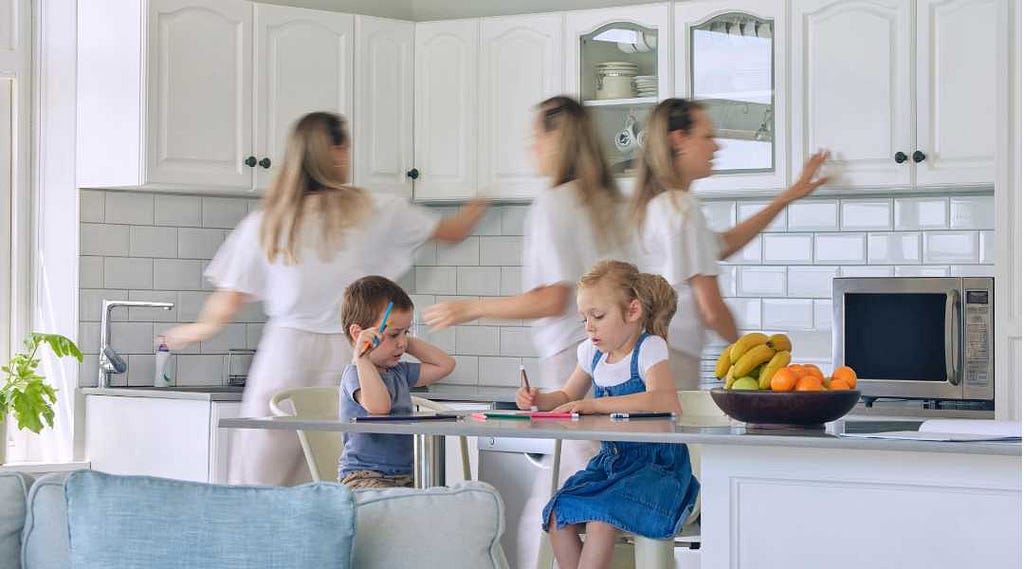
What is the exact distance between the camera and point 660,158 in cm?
389

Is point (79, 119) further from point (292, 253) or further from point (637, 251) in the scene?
point (637, 251)

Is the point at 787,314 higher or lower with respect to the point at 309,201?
lower

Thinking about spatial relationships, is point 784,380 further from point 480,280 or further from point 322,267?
point 480,280

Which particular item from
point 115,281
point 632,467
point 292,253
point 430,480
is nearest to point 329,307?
point 292,253

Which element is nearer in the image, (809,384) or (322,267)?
(809,384)

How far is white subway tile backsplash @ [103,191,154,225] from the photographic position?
17.0ft

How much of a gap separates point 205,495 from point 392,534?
0.75 ft

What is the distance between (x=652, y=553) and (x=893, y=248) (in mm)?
2456

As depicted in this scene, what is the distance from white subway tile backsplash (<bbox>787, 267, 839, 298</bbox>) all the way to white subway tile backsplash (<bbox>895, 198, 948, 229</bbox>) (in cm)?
28

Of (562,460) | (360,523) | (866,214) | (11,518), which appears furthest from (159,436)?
(360,523)

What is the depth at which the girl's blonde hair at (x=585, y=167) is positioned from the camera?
12.4 feet

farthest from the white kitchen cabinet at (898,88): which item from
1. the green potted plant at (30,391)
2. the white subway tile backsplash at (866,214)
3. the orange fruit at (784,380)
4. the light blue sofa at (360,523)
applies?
the light blue sofa at (360,523)

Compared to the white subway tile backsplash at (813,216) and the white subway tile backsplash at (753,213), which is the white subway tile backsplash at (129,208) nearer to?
the white subway tile backsplash at (753,213)

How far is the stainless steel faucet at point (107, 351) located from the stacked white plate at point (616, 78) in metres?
1.67
